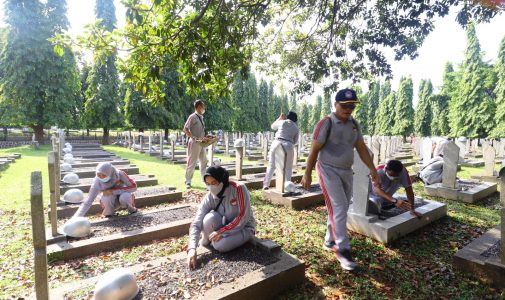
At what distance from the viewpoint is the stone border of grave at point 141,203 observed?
5.50 meters

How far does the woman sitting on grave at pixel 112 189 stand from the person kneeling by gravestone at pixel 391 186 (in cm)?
433

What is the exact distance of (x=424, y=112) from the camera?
41.3m

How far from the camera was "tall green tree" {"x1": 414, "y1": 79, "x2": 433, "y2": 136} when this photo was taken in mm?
41188

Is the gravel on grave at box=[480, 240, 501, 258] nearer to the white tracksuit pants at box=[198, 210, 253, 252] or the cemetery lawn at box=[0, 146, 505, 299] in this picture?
the cemetery lawn at box=[0, 146, 505, 299]

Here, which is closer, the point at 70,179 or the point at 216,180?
the point at 216,180

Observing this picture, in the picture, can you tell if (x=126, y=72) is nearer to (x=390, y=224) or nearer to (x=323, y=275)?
(x=323, y=275)

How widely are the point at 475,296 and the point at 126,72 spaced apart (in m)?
5.50

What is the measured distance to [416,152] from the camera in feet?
62.4

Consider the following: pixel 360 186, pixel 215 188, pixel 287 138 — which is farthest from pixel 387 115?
pixel 215 188

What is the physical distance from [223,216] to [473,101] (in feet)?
118

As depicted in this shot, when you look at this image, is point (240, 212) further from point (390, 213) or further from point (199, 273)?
point (390, 213)

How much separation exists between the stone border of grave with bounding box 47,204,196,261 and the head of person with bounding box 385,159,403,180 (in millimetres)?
3560

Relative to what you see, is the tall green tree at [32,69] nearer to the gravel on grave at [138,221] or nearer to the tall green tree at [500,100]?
the gravel on grave at [138,221]

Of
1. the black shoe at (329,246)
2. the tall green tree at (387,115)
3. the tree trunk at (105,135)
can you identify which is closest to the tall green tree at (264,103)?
the tall green tree at (387,115)
